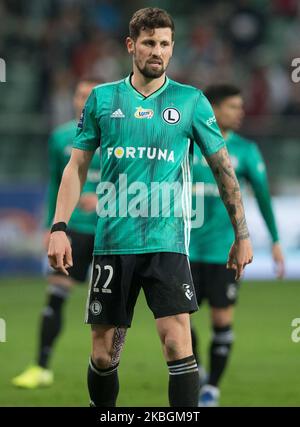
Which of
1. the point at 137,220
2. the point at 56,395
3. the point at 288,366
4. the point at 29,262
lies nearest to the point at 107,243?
the point at 137,220

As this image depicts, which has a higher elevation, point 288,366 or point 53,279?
point 53,279

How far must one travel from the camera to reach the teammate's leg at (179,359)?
6023mm

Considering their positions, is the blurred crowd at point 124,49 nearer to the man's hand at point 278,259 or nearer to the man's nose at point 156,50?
the man's hand at point 278,259

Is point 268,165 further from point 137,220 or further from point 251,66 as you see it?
point 137,220

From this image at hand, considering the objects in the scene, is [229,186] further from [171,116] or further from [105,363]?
A: [105,363]

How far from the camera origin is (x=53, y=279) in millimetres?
9484

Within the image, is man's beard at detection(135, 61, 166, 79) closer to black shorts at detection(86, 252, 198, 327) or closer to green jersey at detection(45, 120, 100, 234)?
black shorts at detection(86, 252, 198, 327)

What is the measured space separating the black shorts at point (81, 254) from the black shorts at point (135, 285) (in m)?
3.07

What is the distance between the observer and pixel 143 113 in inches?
243

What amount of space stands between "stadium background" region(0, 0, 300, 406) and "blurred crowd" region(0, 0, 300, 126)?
0.02 meters

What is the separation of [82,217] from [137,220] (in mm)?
3375

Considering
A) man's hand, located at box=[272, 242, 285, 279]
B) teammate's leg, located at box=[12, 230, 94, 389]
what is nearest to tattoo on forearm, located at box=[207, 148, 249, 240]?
man's hand, located at box=[272, 242, 285, 279]
